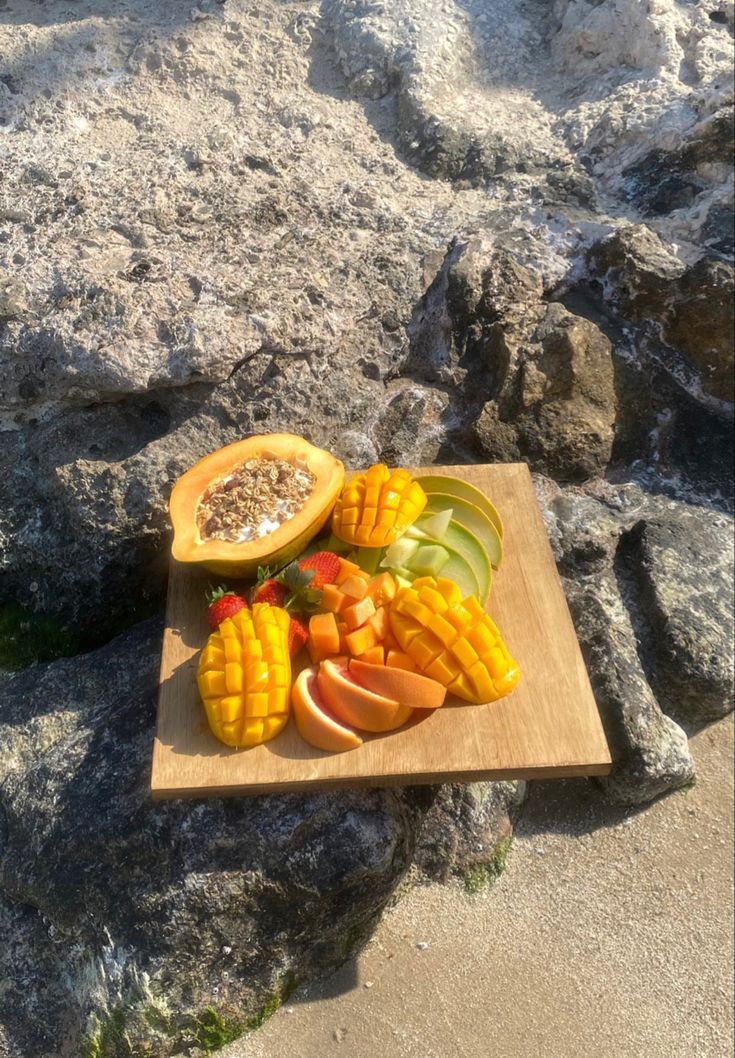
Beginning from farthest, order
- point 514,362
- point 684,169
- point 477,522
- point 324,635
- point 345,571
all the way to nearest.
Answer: point 684,169 → point 514,362 → point 477,522 → point 345,571 → point 324,635

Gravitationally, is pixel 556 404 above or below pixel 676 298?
below

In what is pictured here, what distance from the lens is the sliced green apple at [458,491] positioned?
2.47 metres

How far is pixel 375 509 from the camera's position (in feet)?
7.37

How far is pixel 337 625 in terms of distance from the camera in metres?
2.12

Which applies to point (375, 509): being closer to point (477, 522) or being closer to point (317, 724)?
point (477, 522)

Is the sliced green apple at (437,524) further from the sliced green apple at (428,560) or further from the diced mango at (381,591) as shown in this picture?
the diced mango at (381,591)

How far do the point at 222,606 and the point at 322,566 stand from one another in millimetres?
291

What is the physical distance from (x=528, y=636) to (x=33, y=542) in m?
1.61

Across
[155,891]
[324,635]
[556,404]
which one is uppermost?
[556,404]

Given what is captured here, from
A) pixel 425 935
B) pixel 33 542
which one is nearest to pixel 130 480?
pixel 33 542

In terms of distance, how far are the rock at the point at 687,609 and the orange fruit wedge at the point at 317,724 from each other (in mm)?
1307

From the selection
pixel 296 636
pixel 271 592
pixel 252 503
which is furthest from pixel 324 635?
pixel 252 503

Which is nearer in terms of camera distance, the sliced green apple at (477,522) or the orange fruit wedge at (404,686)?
the orange fruit wedge at (404,686)

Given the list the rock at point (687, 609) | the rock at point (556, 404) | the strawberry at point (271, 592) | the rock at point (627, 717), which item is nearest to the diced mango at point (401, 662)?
the strawberry at point (271, 592)
